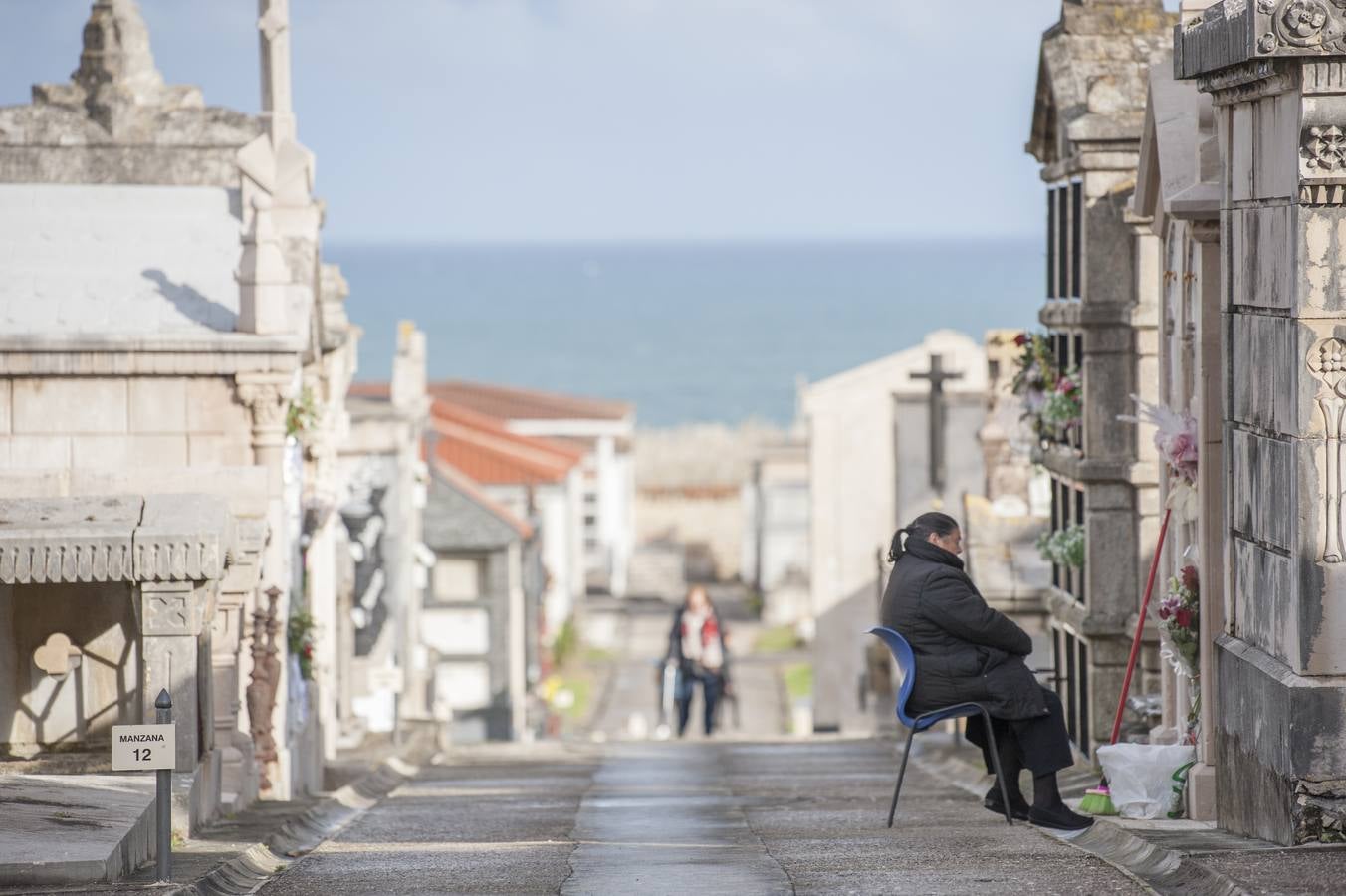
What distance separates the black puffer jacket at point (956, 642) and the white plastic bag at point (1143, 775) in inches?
22.3

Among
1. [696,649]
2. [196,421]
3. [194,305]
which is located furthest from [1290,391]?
[696,649]

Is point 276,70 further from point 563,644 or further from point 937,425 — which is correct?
point 563,644

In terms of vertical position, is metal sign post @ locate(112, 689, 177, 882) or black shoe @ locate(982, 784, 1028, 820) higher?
metal sign post @ locate(112, 689, 177, 882)

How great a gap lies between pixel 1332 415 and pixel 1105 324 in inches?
283

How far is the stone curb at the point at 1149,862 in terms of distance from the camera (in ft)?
26.5

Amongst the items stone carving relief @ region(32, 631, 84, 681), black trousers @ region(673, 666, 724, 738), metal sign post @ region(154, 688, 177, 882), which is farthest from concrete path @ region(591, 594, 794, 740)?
metal sign post @ region(154, 688, 177, 882)

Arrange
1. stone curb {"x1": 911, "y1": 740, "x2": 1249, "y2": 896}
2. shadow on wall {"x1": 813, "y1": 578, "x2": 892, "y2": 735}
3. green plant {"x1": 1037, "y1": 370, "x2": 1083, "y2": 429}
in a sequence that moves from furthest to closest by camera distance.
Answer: shadow on wall {"x1": 813, "y1": 578, "x2": 892, "y2": 735} < green plant {"x1": 1037, "y1": 370, "x2": 1083, "y2": 429} < stone curb {"x1": 911, "y1": 740, "x2": 1249, "y2": 896}

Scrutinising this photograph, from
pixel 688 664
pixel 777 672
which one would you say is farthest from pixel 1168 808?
pixel 777 672

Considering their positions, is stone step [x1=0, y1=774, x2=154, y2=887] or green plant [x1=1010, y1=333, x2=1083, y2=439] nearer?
stone step [x1=0, y1=774, x2=154, y2=887]

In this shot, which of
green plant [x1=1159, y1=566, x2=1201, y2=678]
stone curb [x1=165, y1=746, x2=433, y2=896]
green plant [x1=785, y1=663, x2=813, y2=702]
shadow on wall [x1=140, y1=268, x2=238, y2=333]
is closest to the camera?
stone curb [x1=165, y1=746, x2=433, y2=896]

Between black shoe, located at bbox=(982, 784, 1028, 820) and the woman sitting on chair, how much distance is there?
0.47 feet

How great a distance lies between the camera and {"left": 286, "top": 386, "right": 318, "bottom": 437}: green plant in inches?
631

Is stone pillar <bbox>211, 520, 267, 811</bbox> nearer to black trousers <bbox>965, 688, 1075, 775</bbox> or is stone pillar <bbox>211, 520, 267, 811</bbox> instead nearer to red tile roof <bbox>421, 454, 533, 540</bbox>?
black trousers <bbox>965, 688, 1075, 775</bbox>

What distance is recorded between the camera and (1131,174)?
52.1 feet
